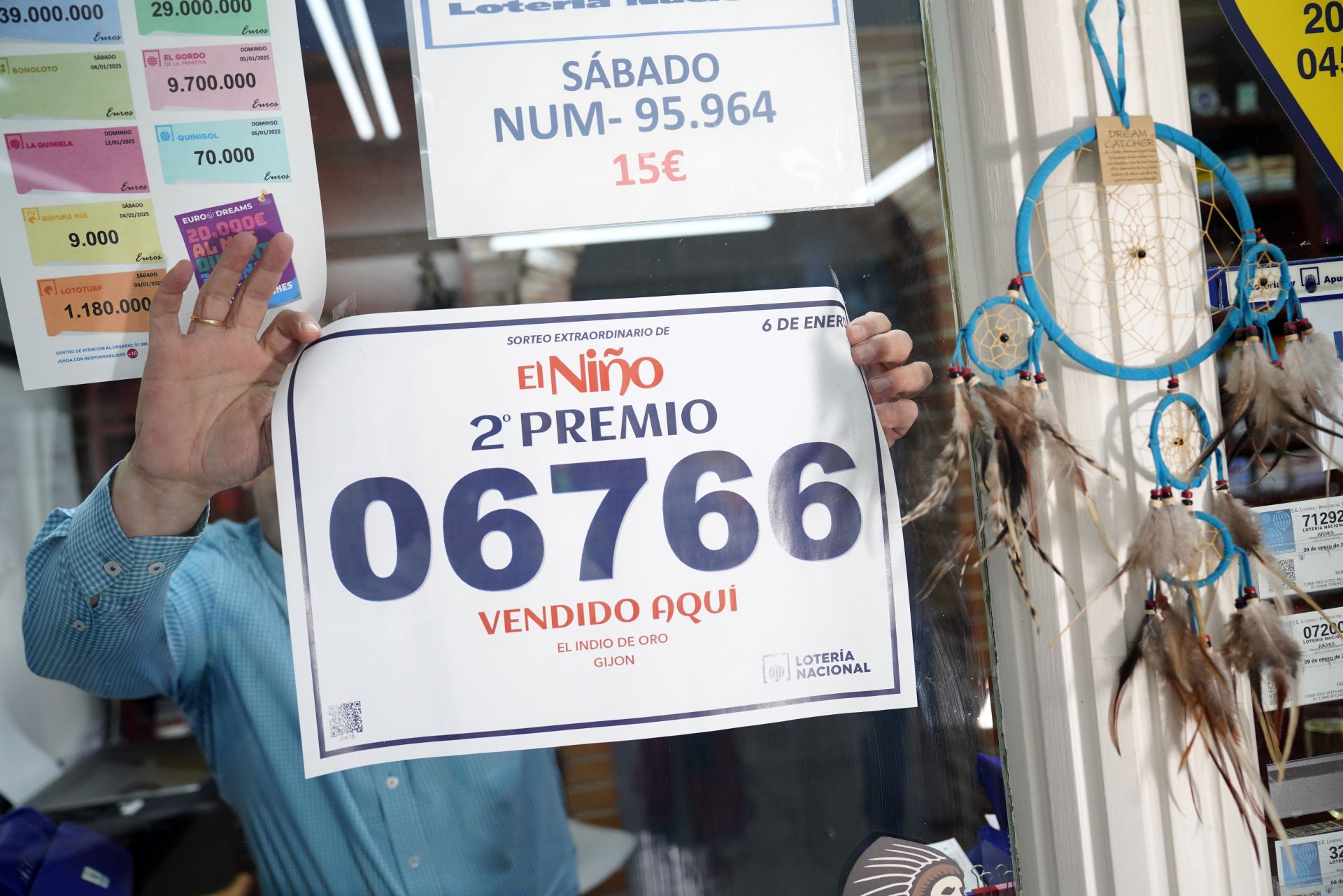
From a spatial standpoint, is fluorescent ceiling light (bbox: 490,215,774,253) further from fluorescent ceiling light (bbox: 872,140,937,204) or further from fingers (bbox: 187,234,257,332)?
fingers (bbox: 187,234,257,332)

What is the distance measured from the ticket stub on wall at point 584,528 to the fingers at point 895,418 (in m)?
0.02

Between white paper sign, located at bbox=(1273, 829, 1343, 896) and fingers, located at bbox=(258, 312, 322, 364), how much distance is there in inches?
50.5

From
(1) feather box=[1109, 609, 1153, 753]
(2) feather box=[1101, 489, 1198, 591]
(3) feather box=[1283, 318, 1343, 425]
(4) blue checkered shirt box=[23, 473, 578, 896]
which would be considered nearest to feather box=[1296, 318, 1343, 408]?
(3) feather box=[1283, 318, 1343, 425]

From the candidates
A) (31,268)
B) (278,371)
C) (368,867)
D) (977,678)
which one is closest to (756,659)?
(977,678)

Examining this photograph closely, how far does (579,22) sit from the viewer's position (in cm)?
93

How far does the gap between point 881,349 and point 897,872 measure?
1.97ft

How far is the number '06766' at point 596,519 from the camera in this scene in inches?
35.8

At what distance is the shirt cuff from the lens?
89cm

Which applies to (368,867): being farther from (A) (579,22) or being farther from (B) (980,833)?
(A) (579,22)

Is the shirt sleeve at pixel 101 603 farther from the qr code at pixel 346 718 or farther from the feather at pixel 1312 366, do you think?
the feather at pixel 1312 366

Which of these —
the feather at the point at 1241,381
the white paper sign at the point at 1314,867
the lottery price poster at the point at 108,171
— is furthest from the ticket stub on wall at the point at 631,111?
the white paper sign at the point at 1314,867

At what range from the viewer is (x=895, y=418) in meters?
0.96

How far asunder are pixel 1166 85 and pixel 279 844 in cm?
130

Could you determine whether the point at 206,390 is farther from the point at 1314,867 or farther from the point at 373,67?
the point at 1314,867
